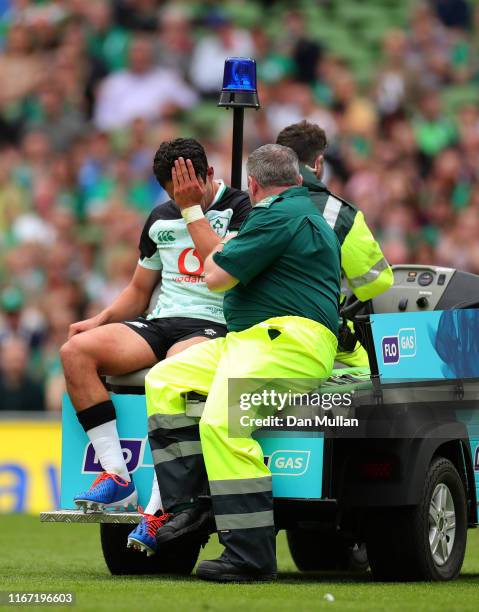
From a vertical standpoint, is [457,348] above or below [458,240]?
below

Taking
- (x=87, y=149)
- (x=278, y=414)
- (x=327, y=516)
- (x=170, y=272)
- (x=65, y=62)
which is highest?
(x=65, y=62)

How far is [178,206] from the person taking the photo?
7.69 meters

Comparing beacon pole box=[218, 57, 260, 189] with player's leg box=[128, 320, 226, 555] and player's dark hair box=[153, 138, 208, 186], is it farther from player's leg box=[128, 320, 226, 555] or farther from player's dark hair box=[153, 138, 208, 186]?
player's leg box=[128, 320, 226, 555]

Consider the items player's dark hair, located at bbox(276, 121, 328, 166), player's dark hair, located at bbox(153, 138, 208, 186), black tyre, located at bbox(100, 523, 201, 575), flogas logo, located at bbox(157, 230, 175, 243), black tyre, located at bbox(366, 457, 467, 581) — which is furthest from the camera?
player's dark hair, located at bbox(276, 121, 328, 166)

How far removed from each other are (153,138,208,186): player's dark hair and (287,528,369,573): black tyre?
102 inches

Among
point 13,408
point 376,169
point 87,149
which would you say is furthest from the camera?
point 87,149

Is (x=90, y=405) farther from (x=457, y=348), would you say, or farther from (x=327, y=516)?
Result: (x=457, y=348)

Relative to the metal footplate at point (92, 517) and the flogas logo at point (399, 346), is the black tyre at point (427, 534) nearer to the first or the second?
the flogas logo at point (399, 346)

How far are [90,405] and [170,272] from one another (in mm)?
875

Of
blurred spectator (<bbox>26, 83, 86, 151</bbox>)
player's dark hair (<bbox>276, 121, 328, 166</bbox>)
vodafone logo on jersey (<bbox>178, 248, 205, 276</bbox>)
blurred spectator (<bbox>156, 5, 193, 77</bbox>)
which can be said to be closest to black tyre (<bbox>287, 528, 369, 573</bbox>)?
vodafone logo on jersey (<bbox>178, 248, 205, 276</bbox>)

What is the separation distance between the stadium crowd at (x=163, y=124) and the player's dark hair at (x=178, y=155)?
6.93m

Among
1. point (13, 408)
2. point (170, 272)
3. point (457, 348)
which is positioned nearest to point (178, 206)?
point (170, 272)

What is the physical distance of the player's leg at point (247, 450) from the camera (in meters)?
6.79

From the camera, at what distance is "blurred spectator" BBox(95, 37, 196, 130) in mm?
17156
